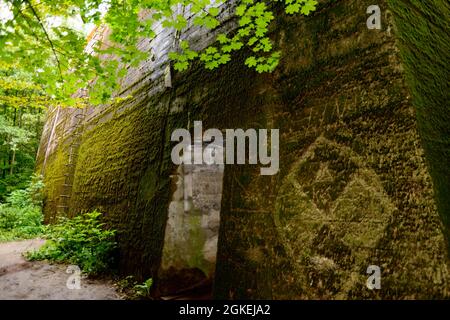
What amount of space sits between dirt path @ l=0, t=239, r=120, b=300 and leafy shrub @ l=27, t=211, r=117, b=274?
0.86ft

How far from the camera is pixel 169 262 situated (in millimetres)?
3545

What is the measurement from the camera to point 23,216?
33.8 feet

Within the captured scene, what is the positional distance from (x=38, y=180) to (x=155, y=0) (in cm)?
1205

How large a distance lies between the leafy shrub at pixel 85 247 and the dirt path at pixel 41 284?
10.3 inches

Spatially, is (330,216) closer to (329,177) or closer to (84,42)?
(329,177)

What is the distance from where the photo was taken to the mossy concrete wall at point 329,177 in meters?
2.15

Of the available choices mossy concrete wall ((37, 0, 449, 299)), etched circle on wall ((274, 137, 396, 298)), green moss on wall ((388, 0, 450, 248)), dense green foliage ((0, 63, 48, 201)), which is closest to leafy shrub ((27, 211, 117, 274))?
mossy concrete wall ((37, 0, 449, 299))

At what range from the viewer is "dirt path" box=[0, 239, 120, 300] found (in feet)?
14.6

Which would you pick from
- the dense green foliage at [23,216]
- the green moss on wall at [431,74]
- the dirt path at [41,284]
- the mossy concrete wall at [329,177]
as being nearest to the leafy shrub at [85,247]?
the dirt path at [41,284]

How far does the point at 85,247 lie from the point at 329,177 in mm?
5185

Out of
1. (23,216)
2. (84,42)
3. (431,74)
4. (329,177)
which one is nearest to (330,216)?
(329,177)

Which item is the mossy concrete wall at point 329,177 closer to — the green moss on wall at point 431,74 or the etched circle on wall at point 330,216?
the etched circle on wall at point 330,216

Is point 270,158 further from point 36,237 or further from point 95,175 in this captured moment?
point 36,237

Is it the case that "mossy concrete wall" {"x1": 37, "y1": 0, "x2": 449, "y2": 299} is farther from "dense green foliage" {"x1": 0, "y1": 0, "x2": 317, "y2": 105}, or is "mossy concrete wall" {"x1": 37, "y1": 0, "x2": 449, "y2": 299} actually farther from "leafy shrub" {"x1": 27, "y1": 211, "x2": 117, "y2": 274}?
"leafy shrub" {"x1": 27, "y1": 211, "x2": 117, "y2": 274}
